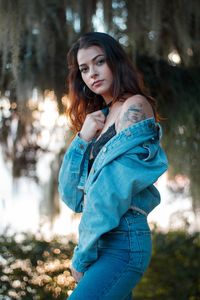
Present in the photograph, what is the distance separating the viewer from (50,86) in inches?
161

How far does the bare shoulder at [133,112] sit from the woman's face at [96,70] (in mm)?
142

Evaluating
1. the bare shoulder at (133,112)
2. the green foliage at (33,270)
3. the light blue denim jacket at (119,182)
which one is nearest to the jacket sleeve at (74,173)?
the light blue denim jacket at (119,182)

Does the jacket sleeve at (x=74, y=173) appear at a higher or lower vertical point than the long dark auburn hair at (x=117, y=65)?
lower

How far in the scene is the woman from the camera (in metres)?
2.20

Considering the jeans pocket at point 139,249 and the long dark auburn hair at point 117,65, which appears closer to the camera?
the jeans pocket at point 139,249

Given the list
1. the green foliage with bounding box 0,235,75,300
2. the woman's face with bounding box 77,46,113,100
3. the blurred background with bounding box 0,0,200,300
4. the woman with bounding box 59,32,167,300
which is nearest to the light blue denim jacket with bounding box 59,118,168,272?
the woman with bounding box 59,32,167,300

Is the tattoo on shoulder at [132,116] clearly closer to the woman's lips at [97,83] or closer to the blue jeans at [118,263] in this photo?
the woman's lips at [97,83]

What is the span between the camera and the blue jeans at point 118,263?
2174 mm

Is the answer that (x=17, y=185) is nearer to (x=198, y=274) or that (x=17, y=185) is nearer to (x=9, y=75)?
(x=9, y=75)

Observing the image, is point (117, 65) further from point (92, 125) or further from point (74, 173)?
point (74, 173)

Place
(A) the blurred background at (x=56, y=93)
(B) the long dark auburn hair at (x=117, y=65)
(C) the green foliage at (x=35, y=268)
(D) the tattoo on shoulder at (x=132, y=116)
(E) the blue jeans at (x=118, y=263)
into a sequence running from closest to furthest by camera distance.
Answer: (E) the blue jeans at (x=118, y=263)
(D) the tattoo on shoulder at (x=132, y=116)
(B) the long dark auburn hair at (x=117, y=65)
(A) the blurred background at (x=56, y=93)
(C) the green foliage at (x=35, y=268)

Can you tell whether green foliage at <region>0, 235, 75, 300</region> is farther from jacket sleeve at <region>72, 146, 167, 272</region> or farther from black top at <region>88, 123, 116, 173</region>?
jacket sleeve at <region>72, 146, 167, 272</region>

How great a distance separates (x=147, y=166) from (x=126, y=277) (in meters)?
0.36

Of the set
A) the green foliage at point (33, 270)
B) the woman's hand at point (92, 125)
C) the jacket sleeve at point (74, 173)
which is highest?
the woman's hand at point (92, 125)
